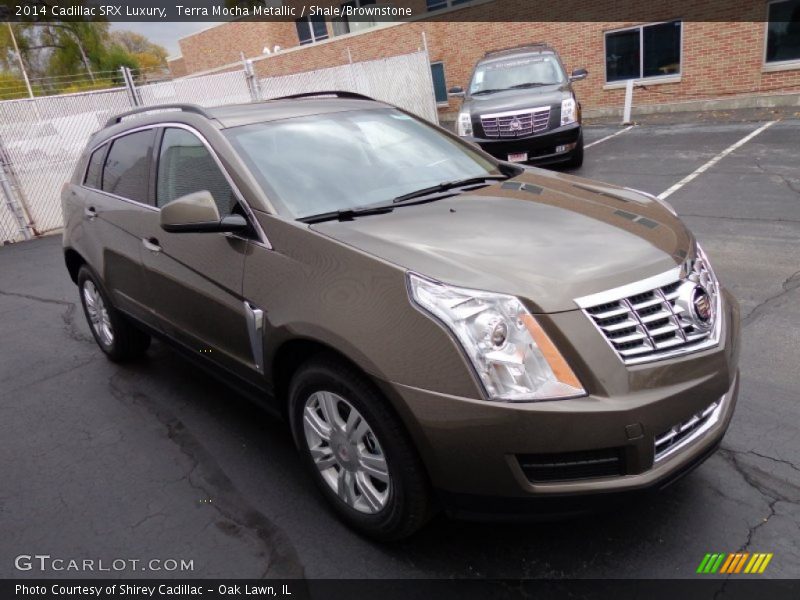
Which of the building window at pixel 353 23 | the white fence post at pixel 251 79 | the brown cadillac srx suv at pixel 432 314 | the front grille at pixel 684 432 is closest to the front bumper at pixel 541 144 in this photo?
the brown cadillac srx suv at pixel 432 314

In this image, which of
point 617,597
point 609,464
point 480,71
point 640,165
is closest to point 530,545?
point 617,597

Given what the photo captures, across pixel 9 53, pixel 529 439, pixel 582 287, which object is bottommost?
pixel 529 439

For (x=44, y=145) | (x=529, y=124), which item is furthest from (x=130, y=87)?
(x=529, y=124)

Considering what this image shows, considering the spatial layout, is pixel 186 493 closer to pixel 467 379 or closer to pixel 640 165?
pixel 467 379

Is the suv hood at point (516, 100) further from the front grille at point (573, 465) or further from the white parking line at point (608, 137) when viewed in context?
the front grille at point (573, 465)

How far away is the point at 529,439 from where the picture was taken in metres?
1.97

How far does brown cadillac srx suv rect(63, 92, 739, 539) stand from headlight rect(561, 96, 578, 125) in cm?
636

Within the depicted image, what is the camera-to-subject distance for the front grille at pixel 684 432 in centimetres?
211

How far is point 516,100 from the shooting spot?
966 cm

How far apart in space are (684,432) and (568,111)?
8080 mm

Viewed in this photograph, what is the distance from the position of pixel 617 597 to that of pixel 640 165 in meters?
8.68

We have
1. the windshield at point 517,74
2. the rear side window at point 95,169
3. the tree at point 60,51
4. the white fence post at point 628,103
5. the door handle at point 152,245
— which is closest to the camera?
the door handle at point 152,245

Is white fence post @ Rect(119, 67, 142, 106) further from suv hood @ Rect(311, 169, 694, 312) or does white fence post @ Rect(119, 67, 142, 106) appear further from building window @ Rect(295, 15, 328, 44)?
building window @ Rect(295, 15, 328, 44)

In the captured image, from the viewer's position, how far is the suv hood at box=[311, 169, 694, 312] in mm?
2164
